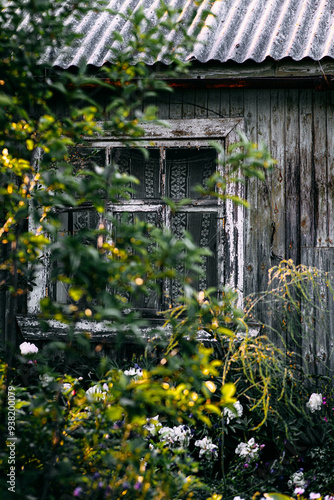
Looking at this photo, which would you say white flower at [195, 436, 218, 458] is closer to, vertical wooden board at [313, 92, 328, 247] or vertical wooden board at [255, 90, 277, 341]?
vertical wooden board at [255, 90, 277, 341]

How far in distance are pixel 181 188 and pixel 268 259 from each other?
1.38 m

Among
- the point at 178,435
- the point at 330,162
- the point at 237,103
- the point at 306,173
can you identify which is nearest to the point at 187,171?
the point at 237,103

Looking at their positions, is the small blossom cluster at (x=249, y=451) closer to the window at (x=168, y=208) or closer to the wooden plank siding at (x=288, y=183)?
Answer: the wooden plank siding at (x=288, y=183)

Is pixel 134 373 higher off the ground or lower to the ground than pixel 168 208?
lower

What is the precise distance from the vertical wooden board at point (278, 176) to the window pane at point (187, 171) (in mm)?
974

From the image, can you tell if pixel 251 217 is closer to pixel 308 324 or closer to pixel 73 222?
Answer: pixel 308 324

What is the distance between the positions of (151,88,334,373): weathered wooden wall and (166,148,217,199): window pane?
0.90 m

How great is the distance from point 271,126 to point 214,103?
54 cm

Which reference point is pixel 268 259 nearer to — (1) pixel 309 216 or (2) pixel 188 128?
(1) pixel 309 216

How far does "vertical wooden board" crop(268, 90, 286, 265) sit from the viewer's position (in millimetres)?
3791

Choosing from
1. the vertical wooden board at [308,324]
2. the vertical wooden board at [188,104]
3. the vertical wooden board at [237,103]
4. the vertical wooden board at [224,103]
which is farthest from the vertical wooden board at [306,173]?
the vertical wooden board at [188,104]

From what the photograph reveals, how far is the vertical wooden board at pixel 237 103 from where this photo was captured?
12.8 feet

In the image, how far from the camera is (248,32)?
3955 millimetres

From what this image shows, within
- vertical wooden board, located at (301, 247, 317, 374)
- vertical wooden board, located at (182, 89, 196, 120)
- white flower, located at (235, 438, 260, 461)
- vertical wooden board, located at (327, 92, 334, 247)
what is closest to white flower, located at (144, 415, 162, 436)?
white flower, located at (235, 438, 260, 461)
